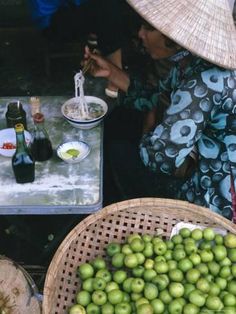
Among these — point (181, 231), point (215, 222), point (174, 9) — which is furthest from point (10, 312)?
point (174, 9)

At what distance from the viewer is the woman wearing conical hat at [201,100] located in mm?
2533

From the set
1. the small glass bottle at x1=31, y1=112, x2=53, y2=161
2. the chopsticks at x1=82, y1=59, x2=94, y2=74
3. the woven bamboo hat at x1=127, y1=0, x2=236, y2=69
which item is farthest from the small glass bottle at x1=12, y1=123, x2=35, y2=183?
the woven bamboo hat at x1=127, y1=0, x2=236, y2=69

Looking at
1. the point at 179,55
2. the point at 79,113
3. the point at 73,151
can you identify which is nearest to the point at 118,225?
the point at 73,151

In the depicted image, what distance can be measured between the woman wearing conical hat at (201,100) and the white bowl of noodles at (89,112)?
0.44 metres

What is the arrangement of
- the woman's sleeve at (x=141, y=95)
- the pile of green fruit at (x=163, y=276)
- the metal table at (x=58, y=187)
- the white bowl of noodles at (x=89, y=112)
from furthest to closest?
the woman's sleeve at (x=141, y=95) → the white bowl of noodles at (x=89, y=112) → the metal table at (x=58, y=187) → the pile of green fruit at (x=163, y=276)

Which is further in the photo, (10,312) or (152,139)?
(152,139)

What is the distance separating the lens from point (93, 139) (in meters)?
3.07

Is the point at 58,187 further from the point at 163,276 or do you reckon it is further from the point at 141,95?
the point at 141,95

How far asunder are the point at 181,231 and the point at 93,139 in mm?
848

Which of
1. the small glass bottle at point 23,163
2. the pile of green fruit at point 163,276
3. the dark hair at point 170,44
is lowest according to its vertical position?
the pile of green fruit at point 163,276

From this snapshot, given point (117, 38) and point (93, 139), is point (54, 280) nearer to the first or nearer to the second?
point (93, 139)

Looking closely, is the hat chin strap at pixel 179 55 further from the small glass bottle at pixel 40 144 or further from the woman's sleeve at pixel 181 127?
the small glass bottle at pixel 40 144

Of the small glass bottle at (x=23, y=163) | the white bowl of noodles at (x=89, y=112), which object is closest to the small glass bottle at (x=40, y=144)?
the small glass bottle at (x=23, y=163)

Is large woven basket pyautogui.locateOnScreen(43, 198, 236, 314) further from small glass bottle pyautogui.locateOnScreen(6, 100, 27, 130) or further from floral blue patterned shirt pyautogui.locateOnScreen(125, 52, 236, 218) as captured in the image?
small glass bottle pyautogui.locateOnScreen(6, 100, 27, 130)
